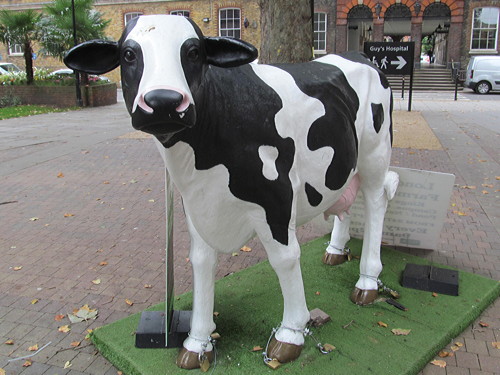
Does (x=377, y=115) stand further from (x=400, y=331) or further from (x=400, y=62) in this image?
(x=400, y=62)

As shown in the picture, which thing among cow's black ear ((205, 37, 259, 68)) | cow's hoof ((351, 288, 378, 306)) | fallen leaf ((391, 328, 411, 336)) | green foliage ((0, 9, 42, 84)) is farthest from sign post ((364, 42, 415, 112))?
green foliage ((0, 9, 42, 84))

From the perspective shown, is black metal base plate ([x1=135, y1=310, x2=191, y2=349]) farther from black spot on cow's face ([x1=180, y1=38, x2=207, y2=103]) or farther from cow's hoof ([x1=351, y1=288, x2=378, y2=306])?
black spot on cow's face ([x1=180, y1=38, x2=207, y2=103])

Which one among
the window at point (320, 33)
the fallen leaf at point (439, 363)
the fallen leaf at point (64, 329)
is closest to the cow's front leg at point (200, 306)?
the fallen leaf at point (64, 329)

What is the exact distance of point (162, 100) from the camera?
170cm

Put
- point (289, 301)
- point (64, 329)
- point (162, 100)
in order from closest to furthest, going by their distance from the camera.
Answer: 1. point (162, 100)
2. point (289, 301)
3. point (64, 329)

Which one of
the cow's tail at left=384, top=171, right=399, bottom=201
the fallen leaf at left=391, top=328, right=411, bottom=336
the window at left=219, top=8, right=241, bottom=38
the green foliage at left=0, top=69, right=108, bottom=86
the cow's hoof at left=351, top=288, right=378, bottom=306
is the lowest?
the fallen leaf at left=391, top=328, right=411, bottom=336

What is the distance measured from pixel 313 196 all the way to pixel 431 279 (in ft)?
Result: 5.25

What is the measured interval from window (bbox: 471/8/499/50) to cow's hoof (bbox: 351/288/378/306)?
2727cm

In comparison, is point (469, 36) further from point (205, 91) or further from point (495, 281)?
point (205, 91)

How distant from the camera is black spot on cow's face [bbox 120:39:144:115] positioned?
73.0 inches

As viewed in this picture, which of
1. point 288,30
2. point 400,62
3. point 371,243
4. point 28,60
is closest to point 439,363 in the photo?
point 371,243

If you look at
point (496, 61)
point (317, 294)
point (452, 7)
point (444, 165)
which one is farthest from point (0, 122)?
point (452, 7)

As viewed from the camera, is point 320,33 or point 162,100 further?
point 320,33

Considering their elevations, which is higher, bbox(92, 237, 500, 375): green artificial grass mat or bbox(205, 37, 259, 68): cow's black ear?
bbox(205, 37, 259, 68): cow's black ear
